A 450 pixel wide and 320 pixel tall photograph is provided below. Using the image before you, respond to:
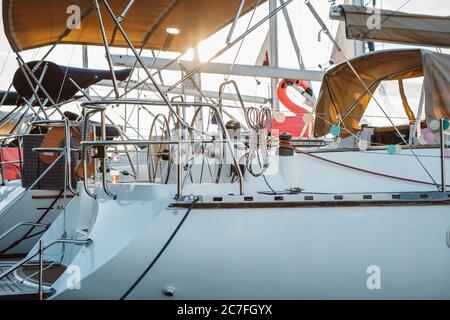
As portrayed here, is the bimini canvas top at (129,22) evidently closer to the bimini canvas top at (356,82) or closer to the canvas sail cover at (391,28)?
the canvas sail cover at (391,28)

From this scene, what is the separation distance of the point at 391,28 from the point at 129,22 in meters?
2.73

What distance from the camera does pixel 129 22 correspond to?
579cm

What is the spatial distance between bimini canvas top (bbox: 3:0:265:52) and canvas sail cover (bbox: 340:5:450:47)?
1051 millimetres

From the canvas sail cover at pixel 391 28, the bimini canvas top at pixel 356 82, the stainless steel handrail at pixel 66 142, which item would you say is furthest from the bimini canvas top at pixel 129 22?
the bimini canvas top at pixel 356 82

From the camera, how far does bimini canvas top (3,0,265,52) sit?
4.93 metres

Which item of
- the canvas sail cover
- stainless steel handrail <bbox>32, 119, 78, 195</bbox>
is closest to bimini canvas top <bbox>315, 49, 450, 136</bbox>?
the canvas sail cover

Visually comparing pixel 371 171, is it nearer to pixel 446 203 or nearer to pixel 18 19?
pixel 446 203

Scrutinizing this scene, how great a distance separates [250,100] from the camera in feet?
35.4

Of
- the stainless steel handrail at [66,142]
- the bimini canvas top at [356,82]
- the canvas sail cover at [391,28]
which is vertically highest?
the canvas sail cover at [391,28]

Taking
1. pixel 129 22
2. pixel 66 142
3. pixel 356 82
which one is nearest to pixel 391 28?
pixel 356 82

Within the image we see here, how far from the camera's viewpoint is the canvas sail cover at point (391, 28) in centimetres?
552

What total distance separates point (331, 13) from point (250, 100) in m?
5.31

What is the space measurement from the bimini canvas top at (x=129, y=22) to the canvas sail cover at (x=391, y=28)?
3.45ft
